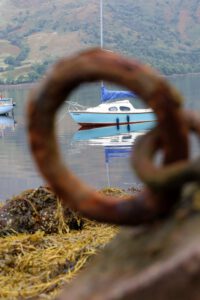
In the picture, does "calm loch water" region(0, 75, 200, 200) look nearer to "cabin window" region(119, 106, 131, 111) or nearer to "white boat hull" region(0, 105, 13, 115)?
"cabin window" region(119, 106, 131, 111)

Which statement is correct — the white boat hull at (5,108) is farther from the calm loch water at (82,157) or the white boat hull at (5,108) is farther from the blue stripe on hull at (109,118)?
the blue stripe on hull at (109,118)

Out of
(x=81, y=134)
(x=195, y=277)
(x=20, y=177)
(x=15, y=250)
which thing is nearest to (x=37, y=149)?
(x=195, y=277)

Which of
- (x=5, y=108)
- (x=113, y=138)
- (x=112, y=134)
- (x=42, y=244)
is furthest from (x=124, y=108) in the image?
(x=42, y=244)

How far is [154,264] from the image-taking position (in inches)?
81.6

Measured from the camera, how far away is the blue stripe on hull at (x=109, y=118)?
5891 centimetres

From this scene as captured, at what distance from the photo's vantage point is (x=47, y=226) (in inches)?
269

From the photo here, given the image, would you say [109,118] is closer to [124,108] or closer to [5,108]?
[124,108]

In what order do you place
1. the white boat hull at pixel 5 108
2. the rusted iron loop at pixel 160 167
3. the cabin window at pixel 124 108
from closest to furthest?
the rusted iron loop at pixel 160 167 < the cabin window at pixel 124 108 < the white boat hull at pixel 5 108

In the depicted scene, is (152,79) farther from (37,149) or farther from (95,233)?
(95,233)

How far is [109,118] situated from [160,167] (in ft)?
187

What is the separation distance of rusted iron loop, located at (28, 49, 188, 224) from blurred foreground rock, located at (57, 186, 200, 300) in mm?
86

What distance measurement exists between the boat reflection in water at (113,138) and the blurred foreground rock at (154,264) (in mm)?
27908

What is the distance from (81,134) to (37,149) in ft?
169

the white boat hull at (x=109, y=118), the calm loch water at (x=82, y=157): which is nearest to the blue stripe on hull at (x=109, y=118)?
the white boat hull at (x=109, y=118)
